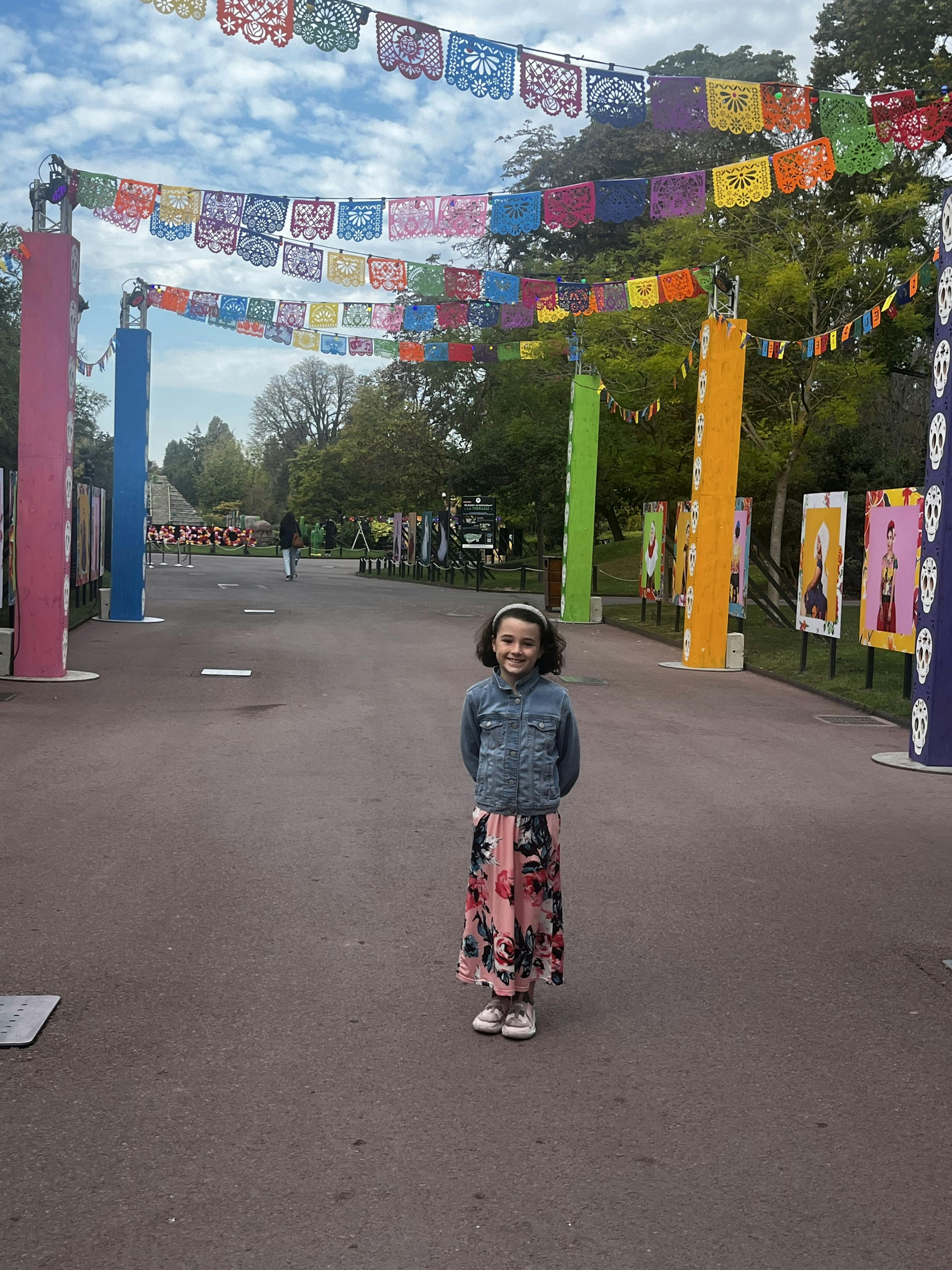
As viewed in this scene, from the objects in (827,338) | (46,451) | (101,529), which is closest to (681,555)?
(827,338)

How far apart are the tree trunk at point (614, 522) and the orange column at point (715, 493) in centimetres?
2562

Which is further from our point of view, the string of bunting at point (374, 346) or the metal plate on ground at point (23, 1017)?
the string of bunting at point (374, 346)

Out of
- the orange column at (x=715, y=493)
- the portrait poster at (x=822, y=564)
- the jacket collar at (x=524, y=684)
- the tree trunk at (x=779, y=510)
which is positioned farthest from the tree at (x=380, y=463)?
the jacket collar at (x=524, y=684)

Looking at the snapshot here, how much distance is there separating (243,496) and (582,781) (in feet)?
336

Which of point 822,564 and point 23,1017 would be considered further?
point 822,564

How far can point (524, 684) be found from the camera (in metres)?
4.79

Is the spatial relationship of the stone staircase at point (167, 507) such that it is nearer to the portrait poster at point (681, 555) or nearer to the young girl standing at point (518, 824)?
the portrait poster at point (681, 555)

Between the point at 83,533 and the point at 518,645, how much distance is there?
69.1 feet

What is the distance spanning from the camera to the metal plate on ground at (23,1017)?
4270 millimetres

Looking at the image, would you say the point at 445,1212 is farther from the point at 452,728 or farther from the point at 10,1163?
the point at 452,728

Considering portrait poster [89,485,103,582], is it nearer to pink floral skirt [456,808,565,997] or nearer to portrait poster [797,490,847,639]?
portrait poster [797,490,847,639]

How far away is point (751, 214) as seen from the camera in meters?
26.9

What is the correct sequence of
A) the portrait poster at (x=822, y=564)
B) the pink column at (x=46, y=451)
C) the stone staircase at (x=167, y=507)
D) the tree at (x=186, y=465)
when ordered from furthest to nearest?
the tree at (x=186, y=465), the stone staircase at (x=167, y=507), the portrait poster at (x=822, y=564), the pink column at (x=46, y=451)

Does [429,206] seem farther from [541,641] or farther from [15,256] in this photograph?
[541,641]
